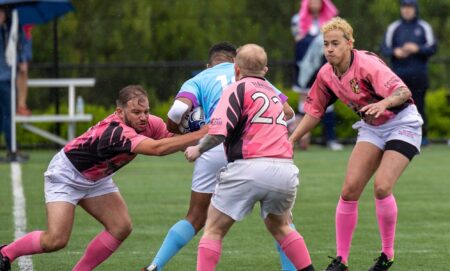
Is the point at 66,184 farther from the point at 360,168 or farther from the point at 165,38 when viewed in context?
the point at 165,38

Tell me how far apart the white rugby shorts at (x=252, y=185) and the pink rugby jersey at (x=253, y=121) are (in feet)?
0.19

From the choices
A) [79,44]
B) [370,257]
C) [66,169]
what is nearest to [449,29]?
[79,44]

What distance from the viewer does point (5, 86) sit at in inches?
661

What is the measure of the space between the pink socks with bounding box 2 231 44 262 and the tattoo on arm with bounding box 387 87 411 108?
2.53 meters

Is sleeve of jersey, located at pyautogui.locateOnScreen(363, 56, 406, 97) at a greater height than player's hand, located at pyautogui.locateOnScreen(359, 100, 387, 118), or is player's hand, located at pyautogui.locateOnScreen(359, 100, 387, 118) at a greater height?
sleeve of jersey, located at pyautogui.locateOnScreen(363, 56, 406, 97)

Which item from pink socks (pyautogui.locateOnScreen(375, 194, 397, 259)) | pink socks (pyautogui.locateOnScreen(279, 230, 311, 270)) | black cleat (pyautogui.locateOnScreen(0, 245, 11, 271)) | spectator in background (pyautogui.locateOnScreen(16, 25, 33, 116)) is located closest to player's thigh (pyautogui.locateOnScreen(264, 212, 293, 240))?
pink socks (pyautogui.locateOnScreen(279, 230, 311, 270))

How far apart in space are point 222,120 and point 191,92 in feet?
3.42

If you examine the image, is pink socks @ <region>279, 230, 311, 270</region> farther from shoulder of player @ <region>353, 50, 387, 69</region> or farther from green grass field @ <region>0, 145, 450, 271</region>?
shoulder of player @ <region>353, 50, 387, 69</region>

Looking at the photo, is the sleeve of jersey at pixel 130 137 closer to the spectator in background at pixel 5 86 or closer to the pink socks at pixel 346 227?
the pink socks at pixel 346 227

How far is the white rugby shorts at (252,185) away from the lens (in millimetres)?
7438

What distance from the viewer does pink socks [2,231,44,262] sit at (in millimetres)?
8172

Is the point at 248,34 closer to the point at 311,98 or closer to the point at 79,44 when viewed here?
the point at 79,44

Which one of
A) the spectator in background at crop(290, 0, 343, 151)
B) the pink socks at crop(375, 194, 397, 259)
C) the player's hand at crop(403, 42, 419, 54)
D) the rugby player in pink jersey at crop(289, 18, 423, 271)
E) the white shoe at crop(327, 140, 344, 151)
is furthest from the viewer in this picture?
the white shoe at crop(327, 140, 344, 151)

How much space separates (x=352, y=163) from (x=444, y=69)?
12326 mm
